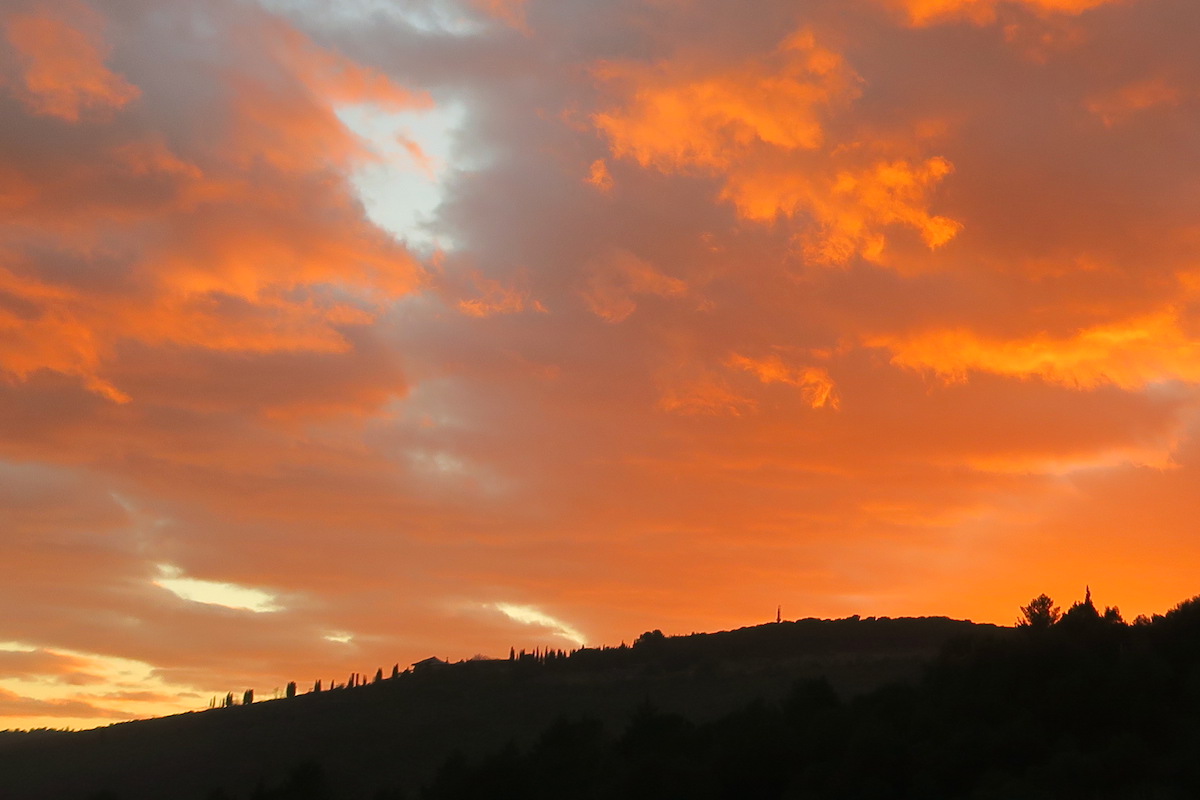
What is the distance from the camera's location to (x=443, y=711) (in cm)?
10119

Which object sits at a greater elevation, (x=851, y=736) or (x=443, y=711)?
(x=443, y=711)

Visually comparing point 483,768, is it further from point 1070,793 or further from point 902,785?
point 1070,793

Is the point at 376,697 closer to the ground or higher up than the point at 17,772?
higher up

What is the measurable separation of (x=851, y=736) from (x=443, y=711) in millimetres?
59054

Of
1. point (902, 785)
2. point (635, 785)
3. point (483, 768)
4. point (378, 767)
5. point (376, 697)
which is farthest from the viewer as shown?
point (376, 697)

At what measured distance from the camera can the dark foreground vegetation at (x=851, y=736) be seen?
42.2 m

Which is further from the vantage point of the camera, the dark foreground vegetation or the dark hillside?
the dark hillside

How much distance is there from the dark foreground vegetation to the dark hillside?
39 cm

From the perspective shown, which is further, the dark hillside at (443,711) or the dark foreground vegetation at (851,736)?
the dark hillside at (443,711)

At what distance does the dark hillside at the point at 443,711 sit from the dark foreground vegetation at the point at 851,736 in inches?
15.3

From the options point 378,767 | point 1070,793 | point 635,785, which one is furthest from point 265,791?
point 1070,793

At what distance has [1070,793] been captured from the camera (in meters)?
38.2

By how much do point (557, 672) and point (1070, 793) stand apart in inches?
3045

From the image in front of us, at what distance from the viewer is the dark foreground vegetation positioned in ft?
139
